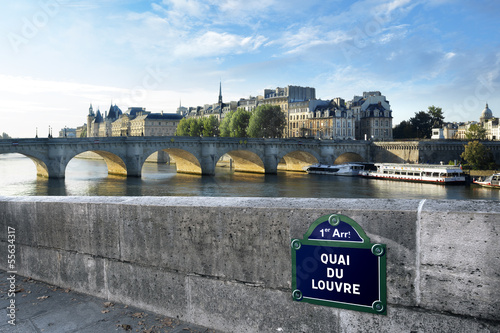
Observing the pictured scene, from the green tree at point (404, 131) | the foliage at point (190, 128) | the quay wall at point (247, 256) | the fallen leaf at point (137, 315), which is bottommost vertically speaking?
the fallen leaf at point (137, 315)

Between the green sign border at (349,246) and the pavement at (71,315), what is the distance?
96cm

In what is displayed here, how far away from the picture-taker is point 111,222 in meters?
4.56

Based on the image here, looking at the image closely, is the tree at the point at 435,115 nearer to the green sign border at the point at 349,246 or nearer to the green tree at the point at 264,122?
the green tree at the point at 264,122

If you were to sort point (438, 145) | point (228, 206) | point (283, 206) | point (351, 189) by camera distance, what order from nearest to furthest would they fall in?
point (283, 206)
point (228, 206)
point (351, 189)
point (438, 145)

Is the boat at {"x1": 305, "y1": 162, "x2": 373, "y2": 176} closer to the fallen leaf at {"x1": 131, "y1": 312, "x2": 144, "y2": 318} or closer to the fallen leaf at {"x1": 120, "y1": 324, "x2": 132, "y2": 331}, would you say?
the fallen leaf at {"x1": 131, "y1": 312, "x2": 144, "y2": 318}

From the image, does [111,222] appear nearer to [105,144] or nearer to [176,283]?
[176,283]

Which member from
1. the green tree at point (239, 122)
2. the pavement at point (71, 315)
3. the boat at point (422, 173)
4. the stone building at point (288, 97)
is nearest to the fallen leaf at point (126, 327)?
the pavement at point (71, 315)

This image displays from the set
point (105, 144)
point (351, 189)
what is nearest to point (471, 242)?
point (351, 189)

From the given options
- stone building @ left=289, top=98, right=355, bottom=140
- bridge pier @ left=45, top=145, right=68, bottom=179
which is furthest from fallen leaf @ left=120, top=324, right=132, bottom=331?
stone building @ left=289, top=98, right=355, bottom=140

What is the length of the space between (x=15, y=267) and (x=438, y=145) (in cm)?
6908

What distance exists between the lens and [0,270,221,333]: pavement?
3.87m

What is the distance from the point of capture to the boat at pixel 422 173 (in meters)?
49.5

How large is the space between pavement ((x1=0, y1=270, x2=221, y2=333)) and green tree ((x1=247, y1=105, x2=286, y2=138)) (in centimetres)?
8224

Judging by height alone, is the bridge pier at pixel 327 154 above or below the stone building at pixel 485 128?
below
